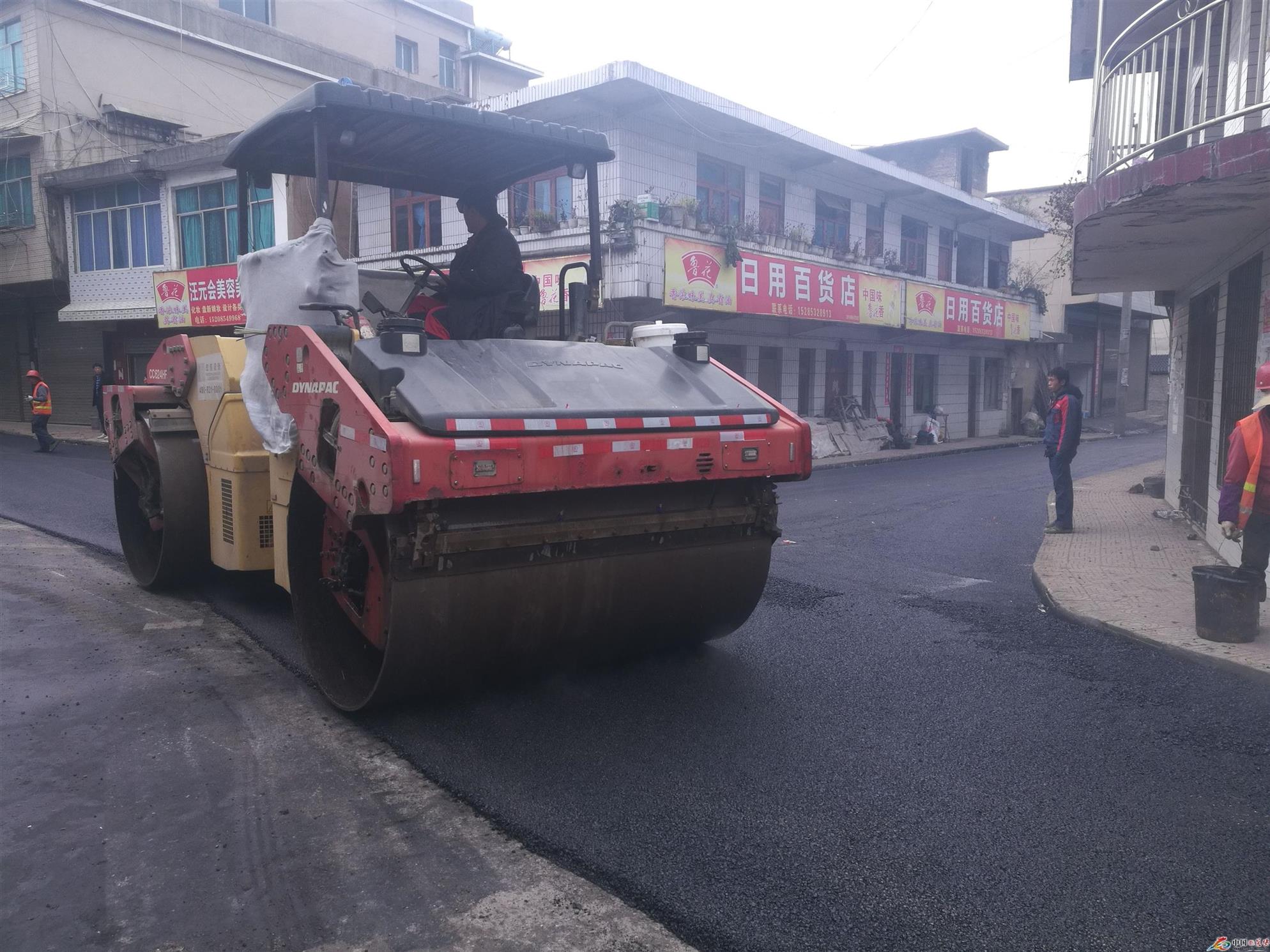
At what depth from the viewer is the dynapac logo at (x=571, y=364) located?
174 inches

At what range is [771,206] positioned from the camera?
2091 cm

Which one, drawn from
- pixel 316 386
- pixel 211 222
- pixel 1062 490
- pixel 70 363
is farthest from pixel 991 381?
pixel 316 386

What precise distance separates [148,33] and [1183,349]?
22.7m

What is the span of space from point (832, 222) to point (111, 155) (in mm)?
16587

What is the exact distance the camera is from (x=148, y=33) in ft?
75.6

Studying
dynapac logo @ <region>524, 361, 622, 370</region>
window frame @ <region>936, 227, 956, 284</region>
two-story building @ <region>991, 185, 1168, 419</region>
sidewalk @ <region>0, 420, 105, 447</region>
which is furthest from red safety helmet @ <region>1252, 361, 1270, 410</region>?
two-story building @ <region>991, 185, 1168, 419</region>

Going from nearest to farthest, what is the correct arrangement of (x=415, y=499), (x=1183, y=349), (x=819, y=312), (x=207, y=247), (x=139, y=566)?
(x=415, y=499) < (x=139, y=566) < (x=1183, y=349) < (x=819, y=312) < (x=207, y=247)

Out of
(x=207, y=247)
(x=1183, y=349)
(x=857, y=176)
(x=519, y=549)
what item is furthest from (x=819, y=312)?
(x=519, y=549)

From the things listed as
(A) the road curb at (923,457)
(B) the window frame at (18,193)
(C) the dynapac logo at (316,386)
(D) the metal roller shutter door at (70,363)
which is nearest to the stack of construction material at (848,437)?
(A) the road curb at (923,457)

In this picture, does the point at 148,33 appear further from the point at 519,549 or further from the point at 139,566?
the point at 519,549

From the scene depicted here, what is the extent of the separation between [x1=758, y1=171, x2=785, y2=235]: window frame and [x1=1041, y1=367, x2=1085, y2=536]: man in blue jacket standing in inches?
437

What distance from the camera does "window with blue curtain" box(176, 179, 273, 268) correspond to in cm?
2033

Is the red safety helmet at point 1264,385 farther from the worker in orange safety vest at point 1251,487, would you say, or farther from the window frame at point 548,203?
the window frame at point 548,203

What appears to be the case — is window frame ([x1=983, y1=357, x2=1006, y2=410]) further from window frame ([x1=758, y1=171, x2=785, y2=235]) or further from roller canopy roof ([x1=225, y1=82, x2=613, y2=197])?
roller canopy roof ([x1=225, y1=82, x2=613, y2=197])
